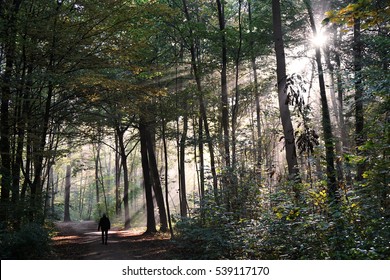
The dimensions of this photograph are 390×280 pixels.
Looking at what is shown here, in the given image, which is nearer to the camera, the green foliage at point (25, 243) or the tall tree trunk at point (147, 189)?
the green foliage at point (25, 243)

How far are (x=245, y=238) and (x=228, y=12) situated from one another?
13.5 meters

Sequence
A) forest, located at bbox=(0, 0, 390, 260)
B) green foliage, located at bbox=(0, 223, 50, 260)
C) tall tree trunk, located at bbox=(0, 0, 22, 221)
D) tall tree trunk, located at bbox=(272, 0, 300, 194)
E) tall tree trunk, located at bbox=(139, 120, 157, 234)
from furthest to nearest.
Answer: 1. tall tree trunk, located at bbox=(139, 120, 157, 234)
2. tall tree trunk, located at bbox=(272, 0, 300, 194)
3. green foliage, located at bbox=(0, 223, 50, 260)
4. tall tree trunk, located at bbox=(0, 0, 22, 221)
5. forest, located at bbox=(0, 0, 390, 260)

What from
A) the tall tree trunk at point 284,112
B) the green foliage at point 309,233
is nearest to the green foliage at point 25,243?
the green foliage at point 309,233

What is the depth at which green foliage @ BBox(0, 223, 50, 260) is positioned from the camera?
8211 mm

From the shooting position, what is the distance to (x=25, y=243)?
8.98 meters

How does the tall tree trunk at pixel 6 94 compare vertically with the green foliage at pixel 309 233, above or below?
above

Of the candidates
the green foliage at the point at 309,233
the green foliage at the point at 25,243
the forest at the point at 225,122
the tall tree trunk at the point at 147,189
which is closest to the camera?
the green foliage at the point at 309,233

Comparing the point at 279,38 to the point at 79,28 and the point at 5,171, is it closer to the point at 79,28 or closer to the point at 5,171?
the point at 79,28

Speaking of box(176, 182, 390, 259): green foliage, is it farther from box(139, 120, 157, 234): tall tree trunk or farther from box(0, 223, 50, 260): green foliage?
box(139, 120, 157, 234): tall tree trunk

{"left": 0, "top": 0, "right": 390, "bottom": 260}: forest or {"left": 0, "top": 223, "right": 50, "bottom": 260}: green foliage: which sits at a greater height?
{"left": 0, "top": 0, "right": 390, "bottom": 260}: forest

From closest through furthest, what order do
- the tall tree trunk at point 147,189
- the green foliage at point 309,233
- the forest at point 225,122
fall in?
1. the green foliage at point 309,233
2. the forest at point 225,122
3. the tall tree trunk at point 147,189

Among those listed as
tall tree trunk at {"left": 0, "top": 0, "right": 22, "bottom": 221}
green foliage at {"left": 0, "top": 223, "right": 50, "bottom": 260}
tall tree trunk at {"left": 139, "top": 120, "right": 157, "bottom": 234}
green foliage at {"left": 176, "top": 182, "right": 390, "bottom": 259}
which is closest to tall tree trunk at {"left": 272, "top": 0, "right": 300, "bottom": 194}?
green foliage at {"left": 176, "top": 182, "right": 390, "bottom": 259}

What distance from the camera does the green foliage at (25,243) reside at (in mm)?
8211

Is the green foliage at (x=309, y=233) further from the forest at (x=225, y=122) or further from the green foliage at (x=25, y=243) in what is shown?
the green foliage at (x=25, y=243)
